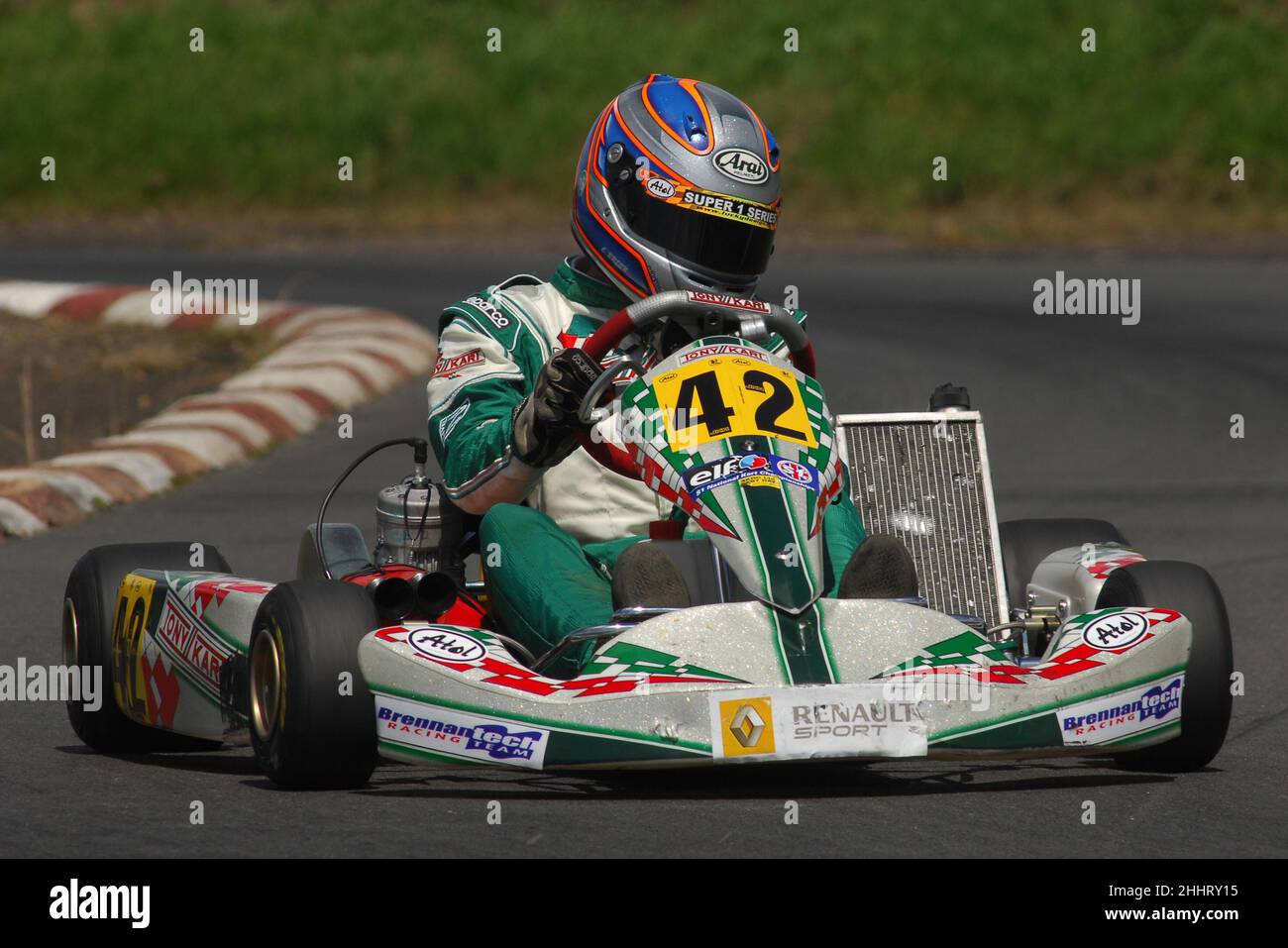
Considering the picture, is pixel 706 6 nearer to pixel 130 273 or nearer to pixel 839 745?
pixel 130 273

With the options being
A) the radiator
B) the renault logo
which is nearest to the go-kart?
the renault logo

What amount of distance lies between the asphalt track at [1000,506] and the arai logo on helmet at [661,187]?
1234mm

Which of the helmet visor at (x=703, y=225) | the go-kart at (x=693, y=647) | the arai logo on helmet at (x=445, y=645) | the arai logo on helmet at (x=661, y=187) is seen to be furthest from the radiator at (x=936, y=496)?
the arai logo on helmet at (x=445, y=645)

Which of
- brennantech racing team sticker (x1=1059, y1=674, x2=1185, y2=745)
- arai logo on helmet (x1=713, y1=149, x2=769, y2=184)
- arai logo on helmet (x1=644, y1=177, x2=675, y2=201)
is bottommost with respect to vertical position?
brennantech racing team sticker (x1=1059, y1=674, x2=1185, y2=745)

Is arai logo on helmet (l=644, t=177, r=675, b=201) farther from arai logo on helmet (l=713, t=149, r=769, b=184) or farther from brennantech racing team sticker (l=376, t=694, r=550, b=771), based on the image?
brennantech racing team sticker (l=376, t=694, r=550, b=771)

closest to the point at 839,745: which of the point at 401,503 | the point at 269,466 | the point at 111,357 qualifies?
the point at 401,503

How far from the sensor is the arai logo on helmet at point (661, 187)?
5.14 metres

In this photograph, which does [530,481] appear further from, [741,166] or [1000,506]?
[1000,506]

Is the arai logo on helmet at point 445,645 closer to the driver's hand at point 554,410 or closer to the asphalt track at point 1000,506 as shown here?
the asphalt track at point 1000,506

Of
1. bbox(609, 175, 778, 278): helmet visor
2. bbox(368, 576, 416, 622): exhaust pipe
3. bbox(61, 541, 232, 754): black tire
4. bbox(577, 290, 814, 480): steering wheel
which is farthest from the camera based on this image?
bbox(61, 541, 232, 754): black tire

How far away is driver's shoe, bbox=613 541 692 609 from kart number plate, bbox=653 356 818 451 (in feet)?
0.78

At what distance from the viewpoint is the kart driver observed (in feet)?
16.0

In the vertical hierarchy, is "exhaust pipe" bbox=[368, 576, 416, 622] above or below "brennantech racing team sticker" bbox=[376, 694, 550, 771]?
above

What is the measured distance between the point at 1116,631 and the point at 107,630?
7.57ft
